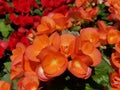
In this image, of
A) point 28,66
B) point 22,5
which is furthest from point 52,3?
point 28,66

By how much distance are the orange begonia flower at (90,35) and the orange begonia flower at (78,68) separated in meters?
0.16

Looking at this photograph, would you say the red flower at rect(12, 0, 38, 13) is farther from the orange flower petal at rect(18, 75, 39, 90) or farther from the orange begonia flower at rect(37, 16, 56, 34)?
the orange flower petal at rect(18, 75, 39, 90)

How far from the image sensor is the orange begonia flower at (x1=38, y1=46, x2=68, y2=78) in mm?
1886

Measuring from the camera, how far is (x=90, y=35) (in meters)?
2.15

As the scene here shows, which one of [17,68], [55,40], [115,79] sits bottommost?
[115,79]

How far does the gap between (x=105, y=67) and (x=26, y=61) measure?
38 cm

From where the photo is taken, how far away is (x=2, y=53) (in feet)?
11.7

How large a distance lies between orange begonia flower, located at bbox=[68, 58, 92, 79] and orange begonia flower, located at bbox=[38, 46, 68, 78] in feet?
0.11

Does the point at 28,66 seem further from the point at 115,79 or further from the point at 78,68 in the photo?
the point at 115,79

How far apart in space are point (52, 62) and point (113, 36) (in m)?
0.42

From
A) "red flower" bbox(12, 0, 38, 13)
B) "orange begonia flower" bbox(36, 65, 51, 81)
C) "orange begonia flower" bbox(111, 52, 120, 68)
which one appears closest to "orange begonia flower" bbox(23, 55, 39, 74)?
"orange begonia flower" bbox(36, 65, 51, 81)

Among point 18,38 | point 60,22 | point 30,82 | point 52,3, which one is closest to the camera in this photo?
point 30,82

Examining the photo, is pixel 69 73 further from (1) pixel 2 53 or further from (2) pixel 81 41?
(1) pixel 2 53

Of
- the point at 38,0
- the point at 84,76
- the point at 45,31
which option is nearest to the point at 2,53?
the point at 38,0
